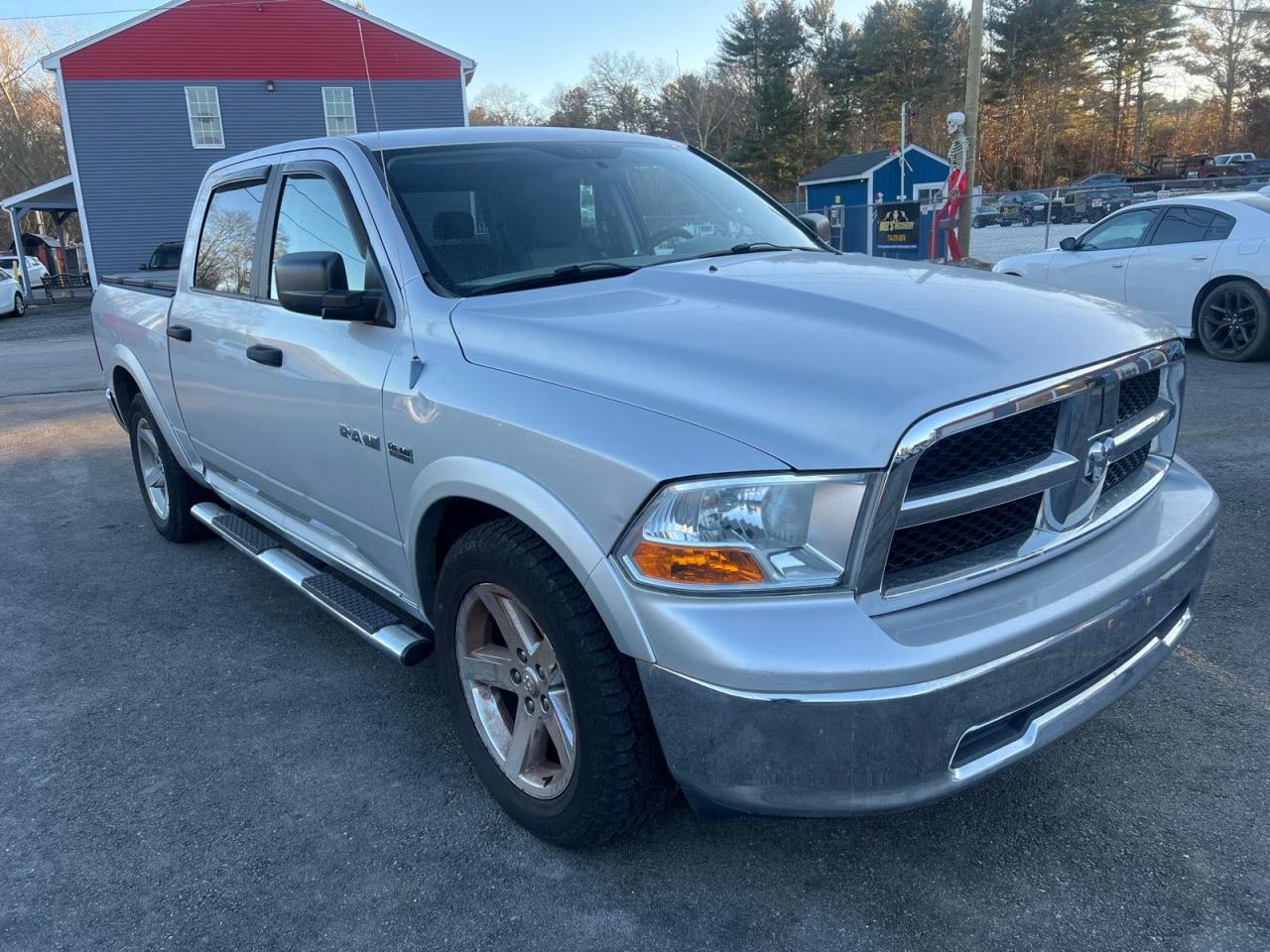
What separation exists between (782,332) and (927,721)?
0.96 m

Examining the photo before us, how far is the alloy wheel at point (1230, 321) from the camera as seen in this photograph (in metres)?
8.81

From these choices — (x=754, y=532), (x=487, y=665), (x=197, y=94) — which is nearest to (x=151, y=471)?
(x=487, y=665)

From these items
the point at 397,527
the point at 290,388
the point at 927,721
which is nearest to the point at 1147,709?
the point at 927,721

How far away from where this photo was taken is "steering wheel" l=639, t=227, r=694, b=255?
337cm

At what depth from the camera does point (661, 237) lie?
348 cm

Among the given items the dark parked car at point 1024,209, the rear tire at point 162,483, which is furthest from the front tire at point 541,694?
the dark parked car at point 1024,209

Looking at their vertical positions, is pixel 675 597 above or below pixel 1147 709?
above

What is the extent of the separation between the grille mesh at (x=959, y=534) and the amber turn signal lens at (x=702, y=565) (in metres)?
0.30

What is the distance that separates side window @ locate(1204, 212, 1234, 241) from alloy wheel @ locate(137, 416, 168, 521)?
907 centimetres

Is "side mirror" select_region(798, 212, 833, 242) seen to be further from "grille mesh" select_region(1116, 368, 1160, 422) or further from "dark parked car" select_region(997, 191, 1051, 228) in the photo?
"dark parked car" select_region(997, 191, 1051, 228)

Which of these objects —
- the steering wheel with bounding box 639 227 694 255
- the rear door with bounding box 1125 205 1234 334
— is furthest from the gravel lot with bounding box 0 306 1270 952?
the rear door with bounding box 1125 205 1234 334

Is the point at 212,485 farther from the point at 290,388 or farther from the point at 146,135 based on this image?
the point at 146,135

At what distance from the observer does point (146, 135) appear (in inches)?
→ 1058

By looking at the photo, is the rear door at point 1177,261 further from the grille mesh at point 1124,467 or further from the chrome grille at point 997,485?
the chrome grille at point 997,485
